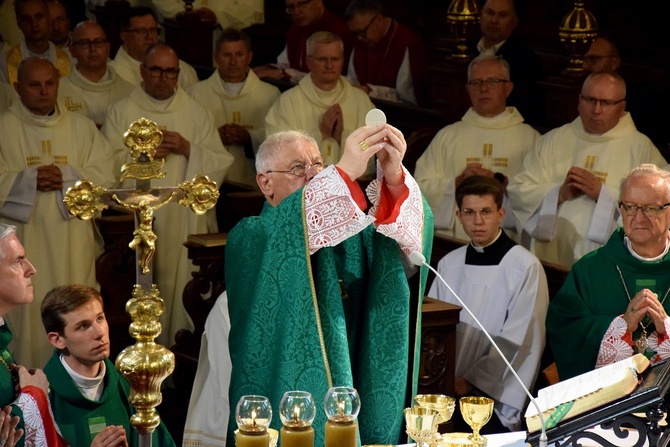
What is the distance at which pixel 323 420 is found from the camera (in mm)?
3820

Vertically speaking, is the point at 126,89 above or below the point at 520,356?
above

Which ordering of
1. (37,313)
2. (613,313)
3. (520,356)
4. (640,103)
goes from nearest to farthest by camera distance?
(613,313), (520,356), (37,313), (640,103)

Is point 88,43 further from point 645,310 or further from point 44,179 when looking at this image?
point 645,310

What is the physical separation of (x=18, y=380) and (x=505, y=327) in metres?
2.79

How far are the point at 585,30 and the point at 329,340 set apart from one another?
4981mm

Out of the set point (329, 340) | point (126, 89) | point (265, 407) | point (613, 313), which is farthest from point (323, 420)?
point (126, 89)

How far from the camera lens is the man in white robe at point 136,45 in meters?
10.3

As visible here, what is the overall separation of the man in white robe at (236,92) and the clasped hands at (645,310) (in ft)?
15.5

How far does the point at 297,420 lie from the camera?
3.23 meters

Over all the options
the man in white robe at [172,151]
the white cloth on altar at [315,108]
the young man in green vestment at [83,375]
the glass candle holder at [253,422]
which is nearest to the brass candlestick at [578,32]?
the white cloth on altar at [315,108]

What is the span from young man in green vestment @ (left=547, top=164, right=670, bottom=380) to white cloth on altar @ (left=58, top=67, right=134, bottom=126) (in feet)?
15.7

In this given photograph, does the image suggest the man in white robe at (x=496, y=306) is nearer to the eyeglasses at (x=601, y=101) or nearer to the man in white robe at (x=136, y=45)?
the eyeglasses at (x=601, y=101)

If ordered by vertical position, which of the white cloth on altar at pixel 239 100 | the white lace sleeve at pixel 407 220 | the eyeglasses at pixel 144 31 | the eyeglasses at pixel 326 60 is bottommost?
the white lace sleeve at pixel 407 220

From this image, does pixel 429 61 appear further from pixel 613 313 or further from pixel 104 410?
pixel 104 410
